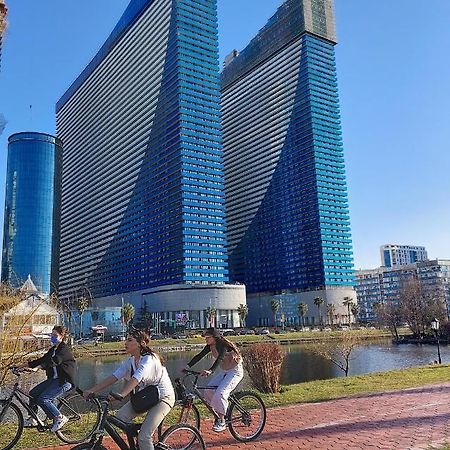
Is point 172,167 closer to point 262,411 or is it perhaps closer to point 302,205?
point 302,205

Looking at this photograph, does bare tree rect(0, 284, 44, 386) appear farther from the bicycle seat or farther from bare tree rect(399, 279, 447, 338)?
bare tree rect(399, 279, 447, 338)

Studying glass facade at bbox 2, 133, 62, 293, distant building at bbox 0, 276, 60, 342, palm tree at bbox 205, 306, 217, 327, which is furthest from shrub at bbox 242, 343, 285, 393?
glass facade at bbox 2, 133, 62, 293

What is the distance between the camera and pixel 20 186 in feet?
599

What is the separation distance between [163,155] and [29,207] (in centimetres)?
6502

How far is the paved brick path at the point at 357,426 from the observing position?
344 inches

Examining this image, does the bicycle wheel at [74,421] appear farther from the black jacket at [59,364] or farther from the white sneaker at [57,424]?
the black jacket at [59,364]

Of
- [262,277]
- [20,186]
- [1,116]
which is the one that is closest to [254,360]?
[1,116]

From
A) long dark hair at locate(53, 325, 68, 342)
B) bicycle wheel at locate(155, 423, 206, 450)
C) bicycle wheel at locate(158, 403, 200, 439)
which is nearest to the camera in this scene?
bicycle wheel at locate(155, 423, 206, 450)

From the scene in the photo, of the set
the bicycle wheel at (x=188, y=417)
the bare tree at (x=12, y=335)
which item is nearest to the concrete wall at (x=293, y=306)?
the bare tree at (x=12, y=335)

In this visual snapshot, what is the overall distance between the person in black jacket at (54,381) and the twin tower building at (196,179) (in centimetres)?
12984

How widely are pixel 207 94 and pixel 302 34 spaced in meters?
55.6

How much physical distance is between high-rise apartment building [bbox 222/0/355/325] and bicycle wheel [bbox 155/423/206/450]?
15612 cm

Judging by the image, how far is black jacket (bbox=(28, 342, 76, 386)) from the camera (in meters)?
9.27

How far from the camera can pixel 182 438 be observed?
7.53 metres
